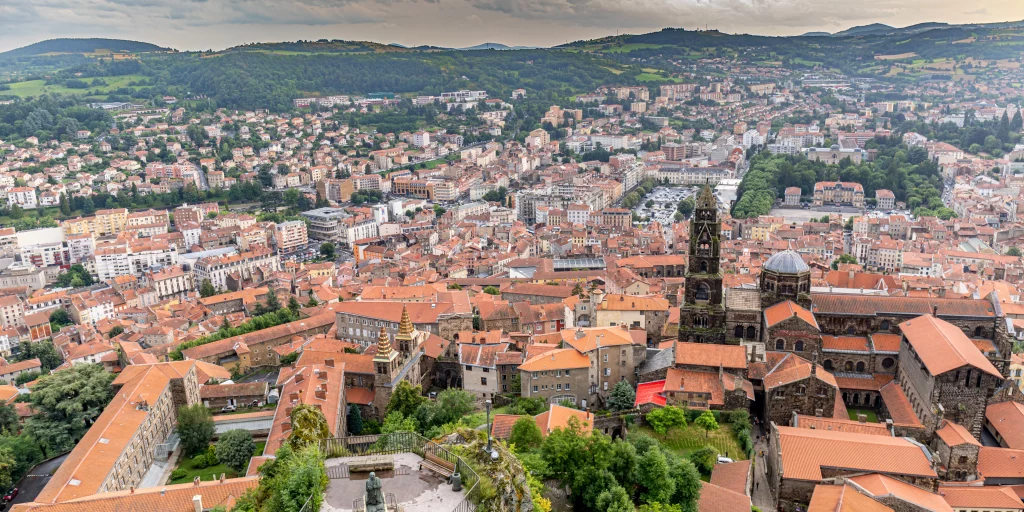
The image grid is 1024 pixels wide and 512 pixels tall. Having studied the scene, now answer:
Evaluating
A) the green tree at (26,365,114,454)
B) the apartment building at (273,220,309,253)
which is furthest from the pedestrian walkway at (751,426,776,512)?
the apartment building at (273,220,309,253)

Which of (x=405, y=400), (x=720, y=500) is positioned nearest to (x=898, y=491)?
(x=720, y=500)

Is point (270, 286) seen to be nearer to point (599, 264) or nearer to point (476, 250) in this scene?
point (476, 250)

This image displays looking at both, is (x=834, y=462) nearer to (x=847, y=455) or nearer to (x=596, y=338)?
Answer: (x=847, y=455)

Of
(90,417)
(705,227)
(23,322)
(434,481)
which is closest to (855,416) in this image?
(705,227)

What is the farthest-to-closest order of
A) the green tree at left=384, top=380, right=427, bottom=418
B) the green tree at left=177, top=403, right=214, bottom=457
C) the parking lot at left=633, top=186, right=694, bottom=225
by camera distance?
the parking lot at left=633, top=186, right=694, bottom=225 → the green tree at left=177, top=403, right=214, bottom=457 → the green tree at left=384, top=380, right=427, bottom=418

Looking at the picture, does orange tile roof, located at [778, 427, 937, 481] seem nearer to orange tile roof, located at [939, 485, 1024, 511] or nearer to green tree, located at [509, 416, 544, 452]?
orange tile roof, located at [939, 485, 1024, 511]


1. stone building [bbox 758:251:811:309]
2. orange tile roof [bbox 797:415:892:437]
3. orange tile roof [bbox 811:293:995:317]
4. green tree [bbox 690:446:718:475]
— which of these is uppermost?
stone building [bbox 758:251:811:309]

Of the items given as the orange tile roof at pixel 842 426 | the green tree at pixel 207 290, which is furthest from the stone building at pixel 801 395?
the green tree at pixel 207 290
